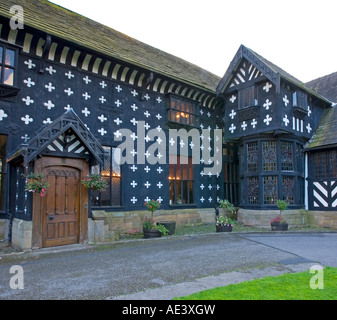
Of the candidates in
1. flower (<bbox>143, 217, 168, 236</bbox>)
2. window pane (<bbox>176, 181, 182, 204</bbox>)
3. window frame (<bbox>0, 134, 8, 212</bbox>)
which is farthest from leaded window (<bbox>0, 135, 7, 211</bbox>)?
window pane (<bbox>176, 181, 182, 204</bbox>)

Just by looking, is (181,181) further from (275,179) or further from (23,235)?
(23,235)

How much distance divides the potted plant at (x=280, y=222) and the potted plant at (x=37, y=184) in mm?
9805

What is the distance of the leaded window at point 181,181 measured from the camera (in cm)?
1444

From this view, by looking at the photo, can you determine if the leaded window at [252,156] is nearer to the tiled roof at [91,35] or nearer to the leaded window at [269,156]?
the leaded window at [269,156]

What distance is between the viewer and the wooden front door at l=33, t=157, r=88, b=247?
360 inches

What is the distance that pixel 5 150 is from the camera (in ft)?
32.6

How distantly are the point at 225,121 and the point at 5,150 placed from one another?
35.6ft

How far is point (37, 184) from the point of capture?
8484mm

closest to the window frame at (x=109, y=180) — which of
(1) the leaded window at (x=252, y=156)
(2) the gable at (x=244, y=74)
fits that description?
(1) the leaded window at (x=252, y=156)

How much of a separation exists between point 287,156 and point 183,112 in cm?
571

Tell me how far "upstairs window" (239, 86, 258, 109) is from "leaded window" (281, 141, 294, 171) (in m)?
2.53

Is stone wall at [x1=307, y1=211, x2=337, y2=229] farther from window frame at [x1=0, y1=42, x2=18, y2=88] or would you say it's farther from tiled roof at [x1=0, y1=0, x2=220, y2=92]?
window frame at [x1=0, y1=42, x2=18, y2=88]

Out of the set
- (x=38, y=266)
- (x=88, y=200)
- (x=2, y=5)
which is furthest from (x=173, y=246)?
(x=2, y=5)
